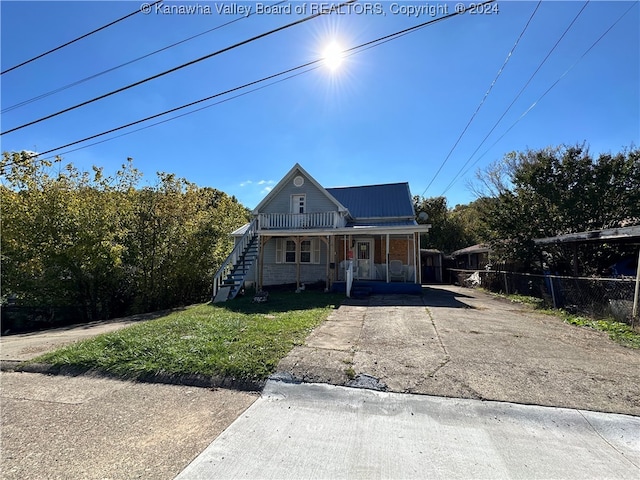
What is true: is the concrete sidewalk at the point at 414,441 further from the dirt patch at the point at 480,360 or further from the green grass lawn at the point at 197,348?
the green grass lawn at the point at 197,348

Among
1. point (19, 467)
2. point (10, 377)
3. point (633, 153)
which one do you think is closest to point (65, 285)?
point (10, 377)

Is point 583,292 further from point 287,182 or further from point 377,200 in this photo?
point 287,182

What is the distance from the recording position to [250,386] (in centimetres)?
421

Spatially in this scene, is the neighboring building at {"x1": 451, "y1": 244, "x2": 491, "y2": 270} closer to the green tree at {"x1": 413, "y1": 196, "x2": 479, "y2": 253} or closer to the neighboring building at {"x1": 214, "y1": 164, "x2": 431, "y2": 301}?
the green tree at {"x1": 413, "y1": 196, "x2": 479, "y2": 253}

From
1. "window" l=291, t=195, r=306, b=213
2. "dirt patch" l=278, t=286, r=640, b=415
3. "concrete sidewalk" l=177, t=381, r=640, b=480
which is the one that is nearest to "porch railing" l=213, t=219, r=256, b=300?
"window" l=291, t=195, r=306, b=213

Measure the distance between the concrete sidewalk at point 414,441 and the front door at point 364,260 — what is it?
11557 mm

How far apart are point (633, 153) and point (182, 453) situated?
688 inches

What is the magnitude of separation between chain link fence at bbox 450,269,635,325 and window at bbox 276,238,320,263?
9757 millimetres

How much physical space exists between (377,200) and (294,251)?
20.3ft

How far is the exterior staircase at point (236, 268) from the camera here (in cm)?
1315

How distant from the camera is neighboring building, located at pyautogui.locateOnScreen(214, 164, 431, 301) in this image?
14.1m

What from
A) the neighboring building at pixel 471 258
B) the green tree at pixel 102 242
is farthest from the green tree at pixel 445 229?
the green tree at pixel 102 242

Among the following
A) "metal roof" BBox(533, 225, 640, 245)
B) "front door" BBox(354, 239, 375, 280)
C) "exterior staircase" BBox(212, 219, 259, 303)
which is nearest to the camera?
"metal roof" BBox(533, 225, 640, 245)

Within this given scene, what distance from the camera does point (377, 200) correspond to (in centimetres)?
1902
